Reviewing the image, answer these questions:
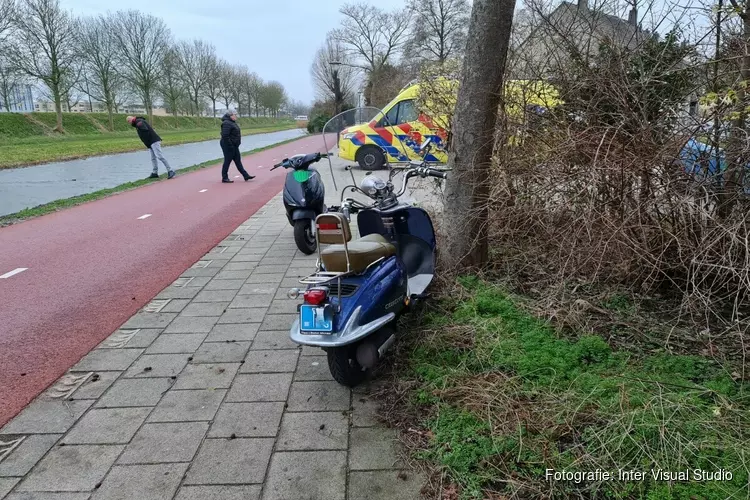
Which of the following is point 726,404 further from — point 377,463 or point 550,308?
point 377,463

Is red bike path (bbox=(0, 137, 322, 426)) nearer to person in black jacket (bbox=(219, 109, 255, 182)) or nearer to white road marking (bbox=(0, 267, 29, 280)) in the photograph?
white road marking (bbox=(0, 267, 29, 280))

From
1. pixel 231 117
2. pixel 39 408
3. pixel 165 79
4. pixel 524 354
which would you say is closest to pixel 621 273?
pixel 524 354

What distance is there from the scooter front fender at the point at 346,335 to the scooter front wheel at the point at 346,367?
0.16 m

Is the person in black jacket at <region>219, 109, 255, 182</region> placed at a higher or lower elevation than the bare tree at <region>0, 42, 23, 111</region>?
lower

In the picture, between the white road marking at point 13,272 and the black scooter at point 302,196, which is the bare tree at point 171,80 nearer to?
the white road marking at point 13,272

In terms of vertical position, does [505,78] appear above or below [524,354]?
above

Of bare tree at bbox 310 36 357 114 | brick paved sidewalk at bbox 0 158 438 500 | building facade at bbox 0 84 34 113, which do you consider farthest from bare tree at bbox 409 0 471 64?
brick paved sidewalk at bbox 0 158 438 500

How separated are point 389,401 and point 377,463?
0.50m

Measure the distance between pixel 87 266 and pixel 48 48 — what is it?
34.6m

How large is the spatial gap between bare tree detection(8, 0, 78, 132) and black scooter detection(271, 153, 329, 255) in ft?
110

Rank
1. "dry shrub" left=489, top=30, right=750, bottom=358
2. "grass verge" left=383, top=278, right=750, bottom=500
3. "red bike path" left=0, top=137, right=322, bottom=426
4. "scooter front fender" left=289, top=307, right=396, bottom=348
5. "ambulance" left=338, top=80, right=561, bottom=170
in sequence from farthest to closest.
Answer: "ambulance" left=338, top=80, right=561, bottom=170, "red bike path" left=0, top=137, right=322, bottom=426, "dry shrub" left=489, top=30, right=750, bottom=358, "scooter front fender" left=289, top=307, right=396, bottom=348, "grass verge" left=383, top=278, right=750, bottom=500

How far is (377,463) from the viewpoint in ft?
7.78

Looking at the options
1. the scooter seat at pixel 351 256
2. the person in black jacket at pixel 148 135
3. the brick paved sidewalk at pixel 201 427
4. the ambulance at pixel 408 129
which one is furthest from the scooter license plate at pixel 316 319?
the person in black jacket at pixel 148 135

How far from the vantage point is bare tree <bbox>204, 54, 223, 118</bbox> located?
5888 cm
